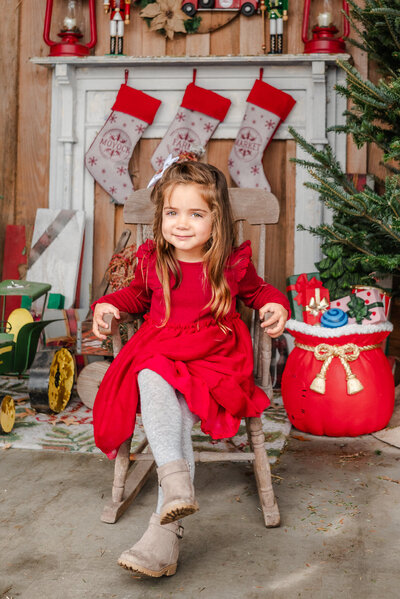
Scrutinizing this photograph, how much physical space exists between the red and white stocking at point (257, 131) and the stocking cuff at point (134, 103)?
0.56 meters

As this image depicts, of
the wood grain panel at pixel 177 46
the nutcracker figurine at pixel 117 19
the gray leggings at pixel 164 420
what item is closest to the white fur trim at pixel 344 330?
the gray leggings at pixel 164 420

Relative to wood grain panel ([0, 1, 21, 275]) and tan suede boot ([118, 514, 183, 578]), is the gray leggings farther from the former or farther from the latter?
wood grain panel ([0, 1, 21, 275])

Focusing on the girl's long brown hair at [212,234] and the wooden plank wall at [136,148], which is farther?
the wooden plank wall at [136,148]

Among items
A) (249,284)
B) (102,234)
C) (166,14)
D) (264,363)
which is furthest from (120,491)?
(166,14)

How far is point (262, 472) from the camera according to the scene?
1816 mm

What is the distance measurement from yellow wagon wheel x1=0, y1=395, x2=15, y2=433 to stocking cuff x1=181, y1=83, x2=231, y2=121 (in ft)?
6.69

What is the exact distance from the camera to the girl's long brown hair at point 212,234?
1821 mm

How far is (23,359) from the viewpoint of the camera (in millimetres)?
2789

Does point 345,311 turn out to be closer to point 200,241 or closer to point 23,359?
point 200,241

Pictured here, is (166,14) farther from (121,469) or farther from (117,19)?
(121,469)

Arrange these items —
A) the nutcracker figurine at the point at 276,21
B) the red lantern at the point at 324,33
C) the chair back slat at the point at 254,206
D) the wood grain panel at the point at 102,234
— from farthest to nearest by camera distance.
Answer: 1. the wood grain panel at the point at 102,234
2. the nutcracker figurine at the point at 276,21
3. the red lantern at the point at 324,33
4. the chair back slat at the point at 254,206

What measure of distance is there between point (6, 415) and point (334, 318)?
1.39 m

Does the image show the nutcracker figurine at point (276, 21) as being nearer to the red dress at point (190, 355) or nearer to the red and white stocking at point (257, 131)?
the red and white stocking at point (257, 131)

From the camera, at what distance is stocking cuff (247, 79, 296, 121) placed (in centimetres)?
361
